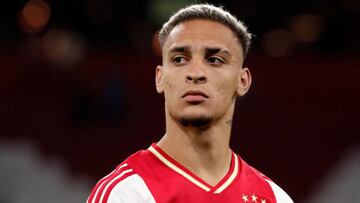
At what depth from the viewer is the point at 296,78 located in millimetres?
8039

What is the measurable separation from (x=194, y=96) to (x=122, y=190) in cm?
53

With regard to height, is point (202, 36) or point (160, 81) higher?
point (202, 36)

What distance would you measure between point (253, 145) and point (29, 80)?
2341mm

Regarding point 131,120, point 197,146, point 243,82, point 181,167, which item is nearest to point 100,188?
point 181,167

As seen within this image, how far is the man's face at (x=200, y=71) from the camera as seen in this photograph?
349 cm

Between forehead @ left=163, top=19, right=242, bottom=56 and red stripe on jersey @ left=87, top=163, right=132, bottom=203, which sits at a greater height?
forehead @ left=163, top=19, right=242, bottom=56

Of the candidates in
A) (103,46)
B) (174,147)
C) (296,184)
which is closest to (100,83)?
(103,46)

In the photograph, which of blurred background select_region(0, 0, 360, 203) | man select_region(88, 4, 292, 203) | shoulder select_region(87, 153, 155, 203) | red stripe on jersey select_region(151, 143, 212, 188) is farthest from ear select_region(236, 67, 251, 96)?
blurred background select_region(0, 0, 360, 203)

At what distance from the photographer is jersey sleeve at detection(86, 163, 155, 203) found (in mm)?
3273

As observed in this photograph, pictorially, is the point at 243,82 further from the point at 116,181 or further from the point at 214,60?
the point at 116,181

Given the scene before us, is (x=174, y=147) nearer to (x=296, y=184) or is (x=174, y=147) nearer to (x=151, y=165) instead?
(x=151, y=165)

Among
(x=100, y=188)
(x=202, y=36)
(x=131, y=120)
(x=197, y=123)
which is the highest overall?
(x=202, y=36)

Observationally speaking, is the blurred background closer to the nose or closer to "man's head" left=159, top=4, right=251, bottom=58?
"man's head" left=159, top=4, right=251, bottom=58

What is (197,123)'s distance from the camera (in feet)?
11.6
